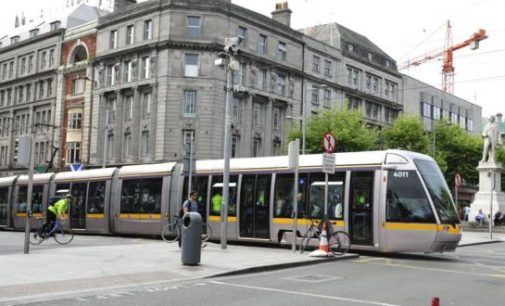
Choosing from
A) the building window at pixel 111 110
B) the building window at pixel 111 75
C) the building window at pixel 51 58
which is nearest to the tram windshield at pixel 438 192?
the building window at pixel 111 110

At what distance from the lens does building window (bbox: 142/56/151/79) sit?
51062 millimetres

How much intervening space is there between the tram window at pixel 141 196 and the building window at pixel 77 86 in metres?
36.2

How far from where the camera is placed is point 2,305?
323 inches

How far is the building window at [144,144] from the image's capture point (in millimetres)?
51000

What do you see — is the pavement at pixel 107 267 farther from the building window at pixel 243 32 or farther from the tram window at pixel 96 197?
the building window at pixel 243 32

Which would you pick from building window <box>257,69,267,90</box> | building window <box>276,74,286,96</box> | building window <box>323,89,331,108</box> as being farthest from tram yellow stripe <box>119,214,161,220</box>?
building window <box>323,89,331,108</box>

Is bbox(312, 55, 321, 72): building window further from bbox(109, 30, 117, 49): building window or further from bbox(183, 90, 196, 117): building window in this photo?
bbox(109, 30, 117, 49): building window

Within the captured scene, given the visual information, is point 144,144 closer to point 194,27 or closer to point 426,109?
point 194,27

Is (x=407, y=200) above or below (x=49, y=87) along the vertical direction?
below

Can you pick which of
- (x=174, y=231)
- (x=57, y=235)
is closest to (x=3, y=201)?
(x=57, y=235)

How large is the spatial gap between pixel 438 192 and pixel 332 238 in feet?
10.4

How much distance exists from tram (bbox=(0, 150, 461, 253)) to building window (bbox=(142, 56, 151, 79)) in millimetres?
24884

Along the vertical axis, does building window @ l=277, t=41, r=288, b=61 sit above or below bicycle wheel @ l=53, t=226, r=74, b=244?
above

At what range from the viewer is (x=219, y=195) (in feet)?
68.4
